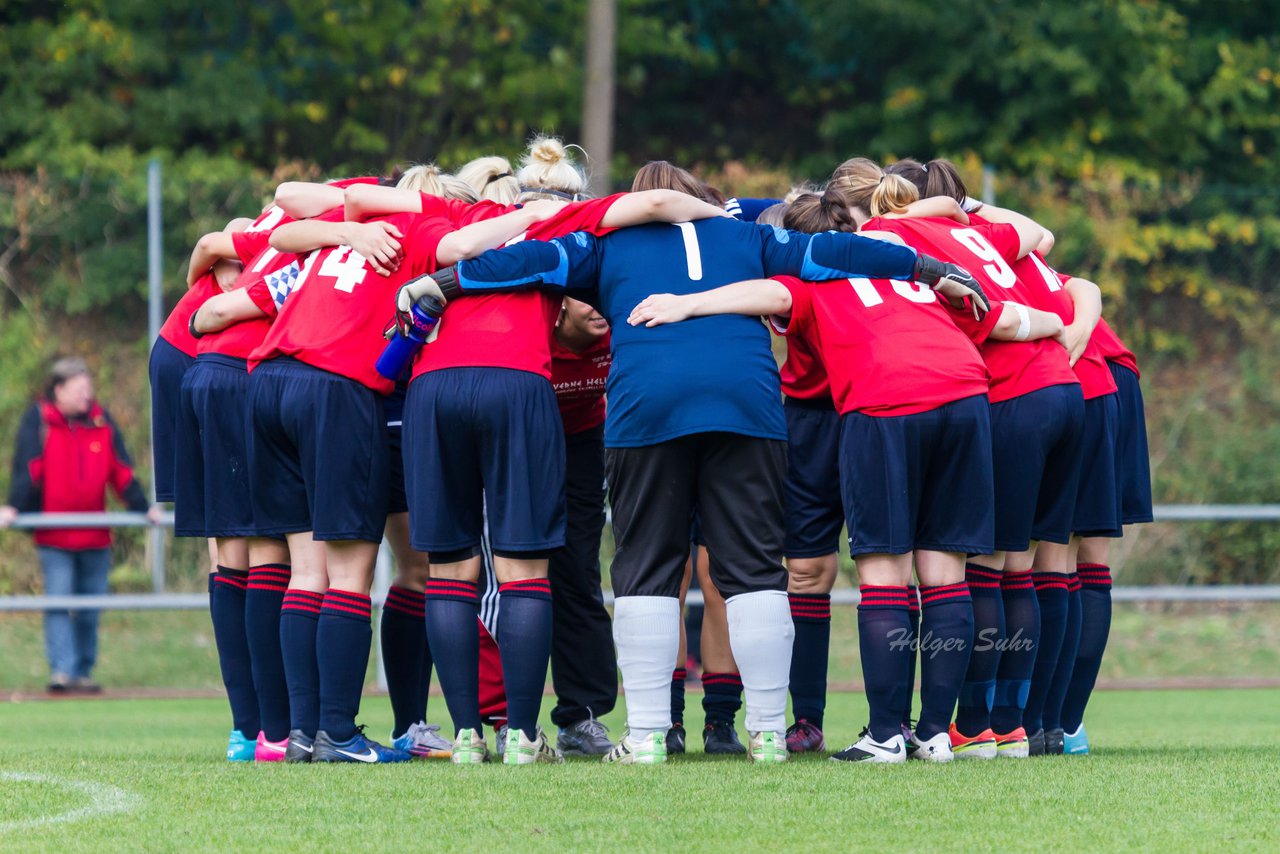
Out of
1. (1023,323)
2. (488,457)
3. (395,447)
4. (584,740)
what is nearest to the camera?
(488,457)

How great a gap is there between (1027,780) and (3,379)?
31.8 feet

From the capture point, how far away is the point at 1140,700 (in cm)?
909

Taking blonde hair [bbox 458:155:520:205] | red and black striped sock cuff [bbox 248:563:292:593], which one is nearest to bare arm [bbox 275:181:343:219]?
blonde hair [bbox 458:155:520:205]

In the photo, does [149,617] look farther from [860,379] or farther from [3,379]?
[860,379]

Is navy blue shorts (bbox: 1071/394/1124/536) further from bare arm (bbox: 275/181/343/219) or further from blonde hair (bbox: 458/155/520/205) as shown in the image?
bare arm (bbox: 275/181/343/219)

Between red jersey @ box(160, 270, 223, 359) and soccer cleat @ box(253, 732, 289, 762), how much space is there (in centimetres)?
154

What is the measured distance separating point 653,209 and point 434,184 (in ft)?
2.89

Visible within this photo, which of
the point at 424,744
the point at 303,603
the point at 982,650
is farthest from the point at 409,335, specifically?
the point at 982,650

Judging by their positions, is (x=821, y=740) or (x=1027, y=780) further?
(x=821, y=740)

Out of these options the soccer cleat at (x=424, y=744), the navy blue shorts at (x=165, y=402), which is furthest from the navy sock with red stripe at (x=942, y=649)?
the navy blue shorts at (x=165, y=402)

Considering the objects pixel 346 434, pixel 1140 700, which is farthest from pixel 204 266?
pixel 1140 700

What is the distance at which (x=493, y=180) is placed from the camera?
5.89 meters

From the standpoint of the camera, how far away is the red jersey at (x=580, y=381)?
19.1 ft

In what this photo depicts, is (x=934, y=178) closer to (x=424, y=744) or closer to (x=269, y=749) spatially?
(x=424, y=744)
